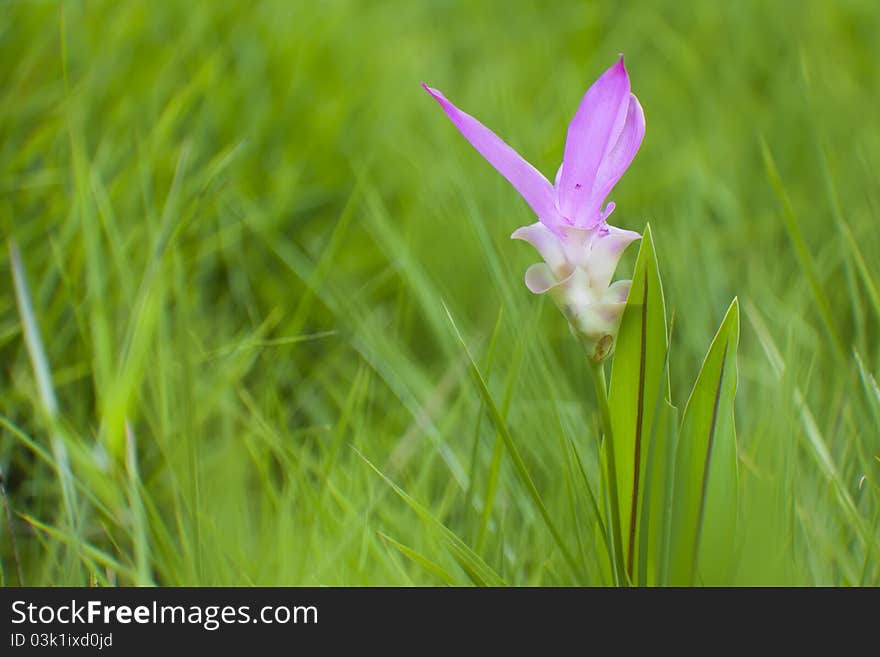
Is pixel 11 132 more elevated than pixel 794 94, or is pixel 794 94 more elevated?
pixel 794 94

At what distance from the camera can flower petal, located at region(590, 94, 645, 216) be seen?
0.41 m

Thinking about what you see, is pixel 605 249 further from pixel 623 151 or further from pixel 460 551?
pixel 460 551

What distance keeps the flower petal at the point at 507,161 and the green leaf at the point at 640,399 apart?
46 millimetres

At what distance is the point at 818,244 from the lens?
1.12m

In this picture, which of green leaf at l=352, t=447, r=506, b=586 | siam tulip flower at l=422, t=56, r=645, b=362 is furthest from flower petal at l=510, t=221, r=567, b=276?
green leaf at l=352, t=447, r=506, b=586

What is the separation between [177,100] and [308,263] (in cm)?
20

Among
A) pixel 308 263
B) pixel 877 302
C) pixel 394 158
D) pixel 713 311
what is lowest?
pixel 877 302

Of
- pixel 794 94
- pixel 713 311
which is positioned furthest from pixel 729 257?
pixel 794 94

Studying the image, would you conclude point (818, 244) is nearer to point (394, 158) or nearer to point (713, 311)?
point (713, 311)

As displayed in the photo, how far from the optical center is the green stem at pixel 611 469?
440 millimetres

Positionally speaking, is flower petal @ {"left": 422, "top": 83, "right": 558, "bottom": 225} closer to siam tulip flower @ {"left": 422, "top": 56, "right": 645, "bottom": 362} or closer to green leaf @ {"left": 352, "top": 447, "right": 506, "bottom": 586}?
siam tulip flower @ {"left": 422, "top": 56, "right": 645, "bottom": 362}

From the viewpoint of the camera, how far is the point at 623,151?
0.42 meters

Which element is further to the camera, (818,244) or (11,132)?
(818,244)

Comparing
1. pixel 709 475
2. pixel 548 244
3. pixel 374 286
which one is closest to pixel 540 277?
pixel 548 244
